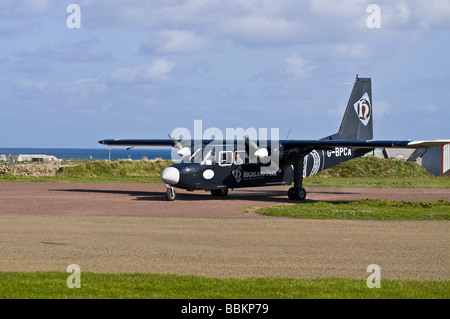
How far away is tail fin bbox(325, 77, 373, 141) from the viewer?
3381cm

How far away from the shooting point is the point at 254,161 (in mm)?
29359

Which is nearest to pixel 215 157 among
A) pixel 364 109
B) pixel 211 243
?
pixel 364 109

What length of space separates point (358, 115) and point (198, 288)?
25934 millimetres

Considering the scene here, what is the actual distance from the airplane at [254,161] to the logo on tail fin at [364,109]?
2.09 m

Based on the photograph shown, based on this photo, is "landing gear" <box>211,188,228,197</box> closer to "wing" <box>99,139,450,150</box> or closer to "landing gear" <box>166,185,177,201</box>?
"wing" <box>99,139,450,150</box>

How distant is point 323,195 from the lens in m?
32.7

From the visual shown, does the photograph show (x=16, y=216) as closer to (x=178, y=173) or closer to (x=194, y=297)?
(x=178, y=173)

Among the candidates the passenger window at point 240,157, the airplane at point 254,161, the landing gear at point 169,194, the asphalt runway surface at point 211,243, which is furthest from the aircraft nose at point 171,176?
the passenger window at point 240,157

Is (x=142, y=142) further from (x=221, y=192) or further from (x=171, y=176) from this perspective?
(x=171, y=176)

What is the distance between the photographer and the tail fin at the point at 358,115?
111 ft

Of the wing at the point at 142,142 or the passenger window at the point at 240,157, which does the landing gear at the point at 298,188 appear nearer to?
the passenger window at the point at 240,157

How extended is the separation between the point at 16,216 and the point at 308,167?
1569cm

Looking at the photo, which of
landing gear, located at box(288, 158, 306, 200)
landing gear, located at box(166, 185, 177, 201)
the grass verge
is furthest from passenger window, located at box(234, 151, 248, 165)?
the grass verge
